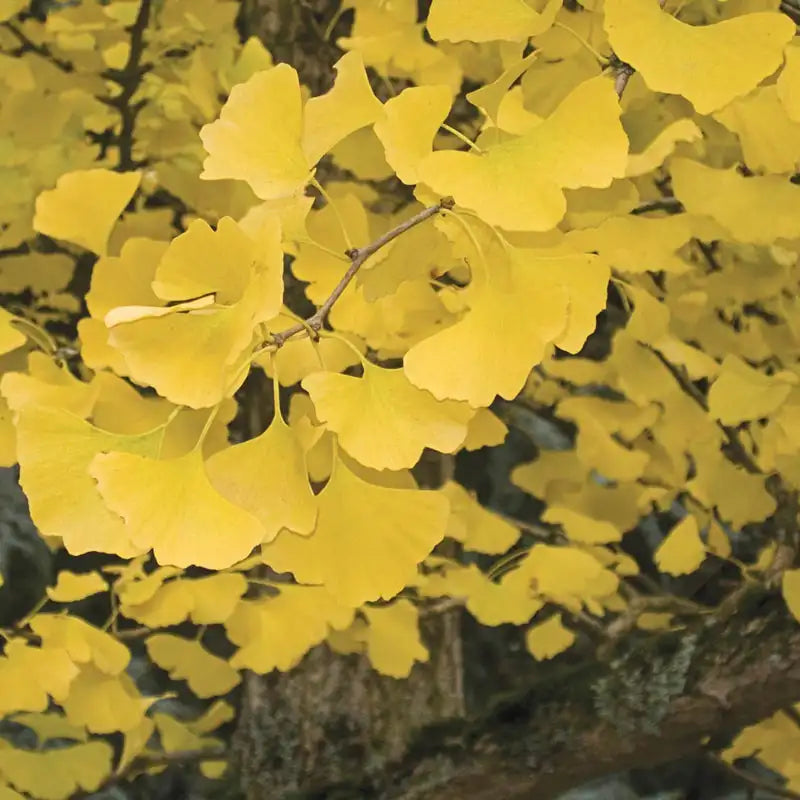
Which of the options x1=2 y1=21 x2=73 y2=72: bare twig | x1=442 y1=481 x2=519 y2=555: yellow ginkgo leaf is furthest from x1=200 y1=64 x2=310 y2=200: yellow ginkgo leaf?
x1=2 y1=21 x2=73 y2=72: bare twig

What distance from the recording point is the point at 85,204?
434mm

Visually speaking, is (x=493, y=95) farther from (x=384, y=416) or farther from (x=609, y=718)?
(x=609, y=718)

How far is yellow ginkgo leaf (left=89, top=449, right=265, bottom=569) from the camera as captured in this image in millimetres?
270

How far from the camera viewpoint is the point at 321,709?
0.91m

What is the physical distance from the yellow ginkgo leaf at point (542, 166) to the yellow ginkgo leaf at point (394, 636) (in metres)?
0.54

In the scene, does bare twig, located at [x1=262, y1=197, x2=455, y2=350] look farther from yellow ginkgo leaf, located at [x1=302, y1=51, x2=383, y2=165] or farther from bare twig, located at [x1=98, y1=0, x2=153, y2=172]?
bare twig, located at [x1=98, y1=0, x2=153, y2=172]

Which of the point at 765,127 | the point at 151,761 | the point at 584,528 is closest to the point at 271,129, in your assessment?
the point at 765,127

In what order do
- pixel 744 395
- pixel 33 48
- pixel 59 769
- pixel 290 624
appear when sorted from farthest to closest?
pixel 33 48, pixel 59 769, pixel 290 624, pixel 744 395

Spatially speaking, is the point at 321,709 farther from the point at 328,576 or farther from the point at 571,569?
the point at 328,576

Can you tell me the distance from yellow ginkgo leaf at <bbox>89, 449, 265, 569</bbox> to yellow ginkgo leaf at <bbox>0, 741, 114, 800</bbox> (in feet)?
1.91

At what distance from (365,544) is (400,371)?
0.07m

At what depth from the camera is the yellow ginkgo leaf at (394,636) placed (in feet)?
2.44

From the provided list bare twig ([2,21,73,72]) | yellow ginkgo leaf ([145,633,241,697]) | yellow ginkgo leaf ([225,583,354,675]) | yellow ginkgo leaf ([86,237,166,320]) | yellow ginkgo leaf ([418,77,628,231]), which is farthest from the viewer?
bare twig ([2,21,73,72])

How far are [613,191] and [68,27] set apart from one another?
0.63m
